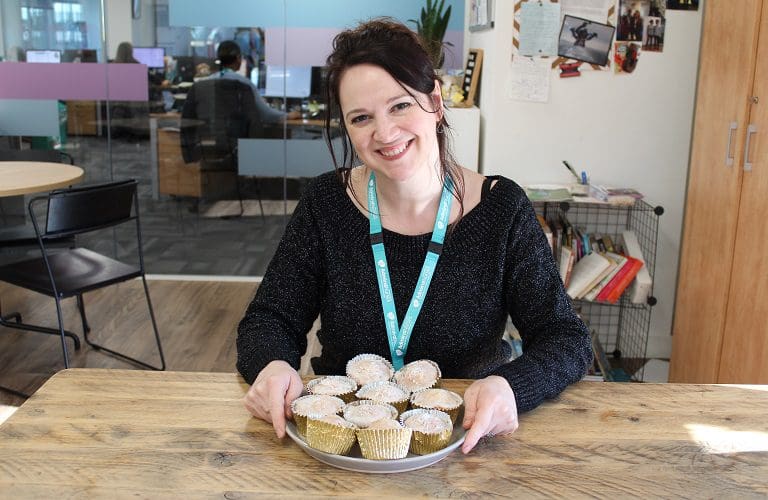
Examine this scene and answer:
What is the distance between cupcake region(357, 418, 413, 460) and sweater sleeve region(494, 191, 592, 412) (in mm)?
303

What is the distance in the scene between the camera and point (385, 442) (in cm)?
118

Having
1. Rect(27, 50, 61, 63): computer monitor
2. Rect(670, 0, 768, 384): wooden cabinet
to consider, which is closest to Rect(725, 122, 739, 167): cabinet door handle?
Rect(670, 0, 768, 384): wooden cabinet

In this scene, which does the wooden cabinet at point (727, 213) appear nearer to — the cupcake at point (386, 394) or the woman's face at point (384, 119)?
the woman's face at point (384, 119)

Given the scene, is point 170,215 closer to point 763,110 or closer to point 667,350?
point 667,350

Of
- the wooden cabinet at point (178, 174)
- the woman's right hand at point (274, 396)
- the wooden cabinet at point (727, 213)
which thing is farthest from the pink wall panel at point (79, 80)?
the woman's right hand at point (274, 396)

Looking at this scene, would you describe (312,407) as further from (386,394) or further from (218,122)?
(218,122)

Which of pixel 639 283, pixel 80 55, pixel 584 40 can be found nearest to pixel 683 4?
pixel 584 40

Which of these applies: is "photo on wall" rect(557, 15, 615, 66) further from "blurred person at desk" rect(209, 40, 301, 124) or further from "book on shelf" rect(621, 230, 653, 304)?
"blurred person at desk" rect(209, 40, 301, 124)

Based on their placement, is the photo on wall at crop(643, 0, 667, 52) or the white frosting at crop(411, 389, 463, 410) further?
the photo on wall at crop(643, 0, 667, 52)

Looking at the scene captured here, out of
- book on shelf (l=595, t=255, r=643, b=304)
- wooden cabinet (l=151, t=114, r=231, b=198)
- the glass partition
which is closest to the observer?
book on shelf (l=595, t=255, r=643, b=304)

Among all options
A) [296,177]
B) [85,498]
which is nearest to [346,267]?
[85,498]

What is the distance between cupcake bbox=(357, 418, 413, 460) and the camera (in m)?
1.18

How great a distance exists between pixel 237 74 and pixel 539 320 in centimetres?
376

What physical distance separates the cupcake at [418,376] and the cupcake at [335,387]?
8 centimetres
